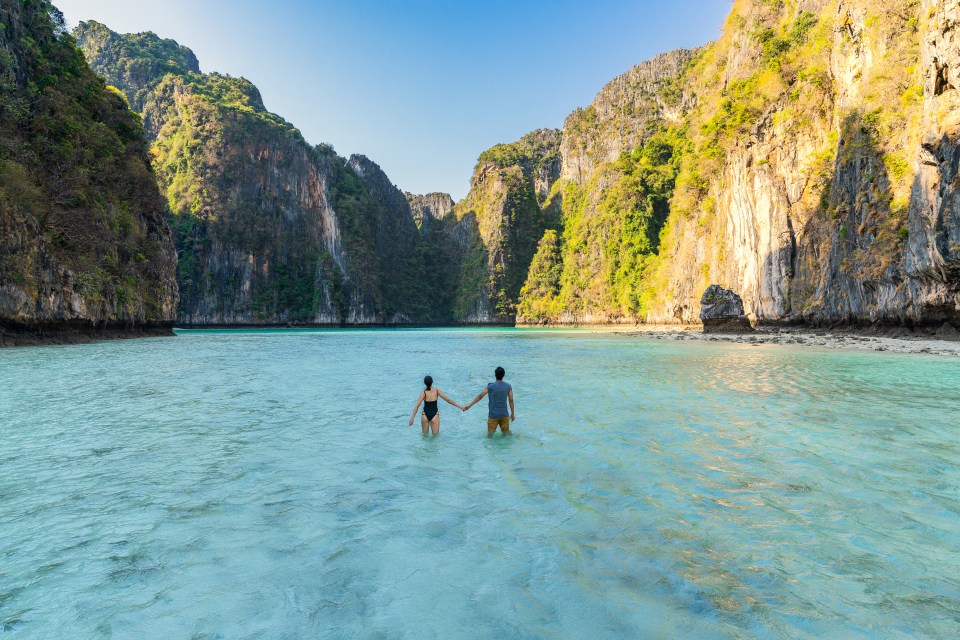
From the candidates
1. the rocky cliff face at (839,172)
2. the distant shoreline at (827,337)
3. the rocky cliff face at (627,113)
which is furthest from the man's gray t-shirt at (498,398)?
the rocky cliff face at (627,113)

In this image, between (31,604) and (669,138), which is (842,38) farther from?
(669,138)

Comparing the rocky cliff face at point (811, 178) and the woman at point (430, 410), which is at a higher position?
the rocky cliff face at point (811, 178)

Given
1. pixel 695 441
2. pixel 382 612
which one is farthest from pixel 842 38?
pixel 382 612

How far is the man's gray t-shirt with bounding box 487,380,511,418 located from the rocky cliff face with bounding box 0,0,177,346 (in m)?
30.1

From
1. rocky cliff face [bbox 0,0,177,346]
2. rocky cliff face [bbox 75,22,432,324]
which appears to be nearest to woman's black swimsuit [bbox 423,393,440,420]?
rocky cliff face [bbox 0,0,177,346]

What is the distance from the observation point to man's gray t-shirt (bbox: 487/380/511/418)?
8.70 metres

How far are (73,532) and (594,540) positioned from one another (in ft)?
17.7

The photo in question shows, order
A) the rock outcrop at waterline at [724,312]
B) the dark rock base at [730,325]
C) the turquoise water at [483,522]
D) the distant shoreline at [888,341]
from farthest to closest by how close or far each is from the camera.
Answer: the rock outcrop at waterline at [724,312] < the dark rock base at [730,325] < the distant shoreline at [888,341] < the turquoise water at [483,522]

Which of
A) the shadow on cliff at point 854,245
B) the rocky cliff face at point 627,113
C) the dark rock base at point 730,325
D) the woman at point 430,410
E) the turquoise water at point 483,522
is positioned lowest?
the turquoise water at point 483,522

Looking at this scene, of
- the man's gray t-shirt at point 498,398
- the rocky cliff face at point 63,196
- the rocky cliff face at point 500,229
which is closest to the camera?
the man's gray t-shirt at point 498,398

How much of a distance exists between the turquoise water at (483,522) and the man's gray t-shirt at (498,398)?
609 mm

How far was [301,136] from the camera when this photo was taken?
5022 inches

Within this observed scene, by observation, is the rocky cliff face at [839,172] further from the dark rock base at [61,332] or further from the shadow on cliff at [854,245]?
the dark rock base at [61,332]

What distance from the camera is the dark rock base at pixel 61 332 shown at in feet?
86.7
